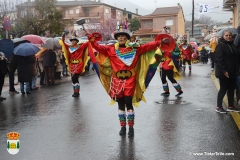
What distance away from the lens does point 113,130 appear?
7031 mm

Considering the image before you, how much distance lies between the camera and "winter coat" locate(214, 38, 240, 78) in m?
7.94

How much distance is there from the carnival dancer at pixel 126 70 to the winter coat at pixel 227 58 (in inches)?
71.8

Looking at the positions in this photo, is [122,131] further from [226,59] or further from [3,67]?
[3,67]

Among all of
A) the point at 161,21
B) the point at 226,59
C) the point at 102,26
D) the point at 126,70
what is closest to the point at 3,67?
the point at 126,70

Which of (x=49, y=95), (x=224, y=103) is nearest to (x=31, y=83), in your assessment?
(x=49, y=95)

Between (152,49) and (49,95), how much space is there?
652 centimetres

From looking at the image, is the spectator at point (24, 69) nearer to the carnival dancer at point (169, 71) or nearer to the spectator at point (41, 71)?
the spectator at point (41, 71)

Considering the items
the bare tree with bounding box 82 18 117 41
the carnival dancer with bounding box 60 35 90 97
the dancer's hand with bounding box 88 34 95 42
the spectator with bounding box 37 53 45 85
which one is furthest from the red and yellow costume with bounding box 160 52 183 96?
the bare tree with bounding box 82 18 117 41

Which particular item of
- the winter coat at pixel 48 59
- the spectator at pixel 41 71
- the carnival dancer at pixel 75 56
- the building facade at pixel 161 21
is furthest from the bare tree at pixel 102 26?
the carnival dancer at pixel 75 56

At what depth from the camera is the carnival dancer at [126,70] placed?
6.58 metres

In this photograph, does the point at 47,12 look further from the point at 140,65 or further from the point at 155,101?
the point at 140,65

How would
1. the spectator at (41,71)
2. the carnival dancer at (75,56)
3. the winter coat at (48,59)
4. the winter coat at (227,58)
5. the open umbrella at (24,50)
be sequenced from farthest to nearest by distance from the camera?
the spectator at (41,71) → the winter coat at (48,59) → the open umbrella at (24,50) → the carnival dancer at (75,56) → the winter coat at (227,58)

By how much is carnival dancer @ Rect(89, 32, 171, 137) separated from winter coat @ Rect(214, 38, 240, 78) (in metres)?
1.82

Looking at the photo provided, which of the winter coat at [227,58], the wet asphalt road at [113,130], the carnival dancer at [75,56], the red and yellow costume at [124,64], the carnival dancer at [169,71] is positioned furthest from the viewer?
the carnival dancer at [75,56]
